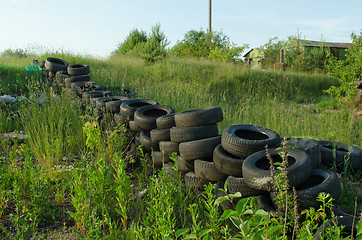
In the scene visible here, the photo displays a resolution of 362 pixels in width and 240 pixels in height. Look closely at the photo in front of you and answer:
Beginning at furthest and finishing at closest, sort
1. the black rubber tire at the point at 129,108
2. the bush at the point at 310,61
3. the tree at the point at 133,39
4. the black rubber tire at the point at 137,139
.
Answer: the tree at the point at 133,39 → the bush at the point at 310,61 → the black rubber tire at the point at 129,108 → the black rubber tire at the point at 137,139

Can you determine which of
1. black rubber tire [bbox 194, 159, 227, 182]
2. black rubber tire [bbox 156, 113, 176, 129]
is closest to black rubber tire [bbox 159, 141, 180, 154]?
black rubber tire [bbox 156, 113, 176, 129]

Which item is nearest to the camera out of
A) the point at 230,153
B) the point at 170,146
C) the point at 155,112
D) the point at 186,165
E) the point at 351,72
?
the point at 230,153

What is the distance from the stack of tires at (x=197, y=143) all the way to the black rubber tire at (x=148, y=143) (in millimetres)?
498

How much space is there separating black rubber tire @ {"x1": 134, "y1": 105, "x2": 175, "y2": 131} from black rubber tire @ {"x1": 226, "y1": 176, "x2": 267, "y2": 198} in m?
1.93

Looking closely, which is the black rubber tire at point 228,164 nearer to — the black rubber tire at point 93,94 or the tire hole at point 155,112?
the tire hole at point 155,112

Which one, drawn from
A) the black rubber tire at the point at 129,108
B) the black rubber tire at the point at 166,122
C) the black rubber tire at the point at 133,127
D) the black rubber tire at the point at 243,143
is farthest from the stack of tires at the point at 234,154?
the black rubber tire at the point at 129,108

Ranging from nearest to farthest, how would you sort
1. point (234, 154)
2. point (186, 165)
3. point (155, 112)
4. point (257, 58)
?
point (234, 154) → point (186, 165) → point (155, 112) → point (257, 58)

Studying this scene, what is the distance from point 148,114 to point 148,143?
82 cm

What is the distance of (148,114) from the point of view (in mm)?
5070

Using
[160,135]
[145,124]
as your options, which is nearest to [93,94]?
[145,124]

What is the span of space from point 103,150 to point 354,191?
11.0ft

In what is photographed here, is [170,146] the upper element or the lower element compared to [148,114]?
lower

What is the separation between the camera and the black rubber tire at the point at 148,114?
14.8 feet

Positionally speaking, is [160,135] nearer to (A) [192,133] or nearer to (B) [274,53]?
(A) [192,133]
